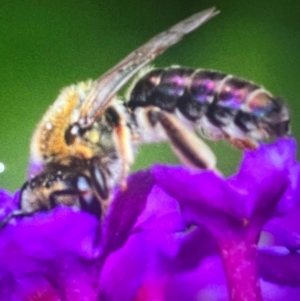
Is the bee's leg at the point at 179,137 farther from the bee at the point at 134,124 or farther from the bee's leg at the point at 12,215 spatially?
the bee's leg at the point at 12,215

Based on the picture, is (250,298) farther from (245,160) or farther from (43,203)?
(43,203)

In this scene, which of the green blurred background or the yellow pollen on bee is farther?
the green blurred background

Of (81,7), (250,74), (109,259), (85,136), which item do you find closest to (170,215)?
(109,259)

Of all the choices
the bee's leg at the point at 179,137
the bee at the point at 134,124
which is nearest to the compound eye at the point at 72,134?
the bee at the point at 134,124

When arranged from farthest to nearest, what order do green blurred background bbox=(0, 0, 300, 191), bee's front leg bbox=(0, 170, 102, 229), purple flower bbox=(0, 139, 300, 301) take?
green blurred background bbox=(0, 0, 300, 191) → bee's front leg bbox=(0, 170, 102, 229) → purple flower bbox=(0, 139, 300, 301)

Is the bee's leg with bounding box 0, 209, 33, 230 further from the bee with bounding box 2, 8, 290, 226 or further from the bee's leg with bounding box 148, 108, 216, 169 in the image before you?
the bee's leg with bounding box 148, 108, 216, 169

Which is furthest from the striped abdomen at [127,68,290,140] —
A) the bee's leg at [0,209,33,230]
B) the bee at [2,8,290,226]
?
the bee's leg at [0,209,33,230]

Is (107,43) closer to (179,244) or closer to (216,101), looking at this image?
(216,101)
